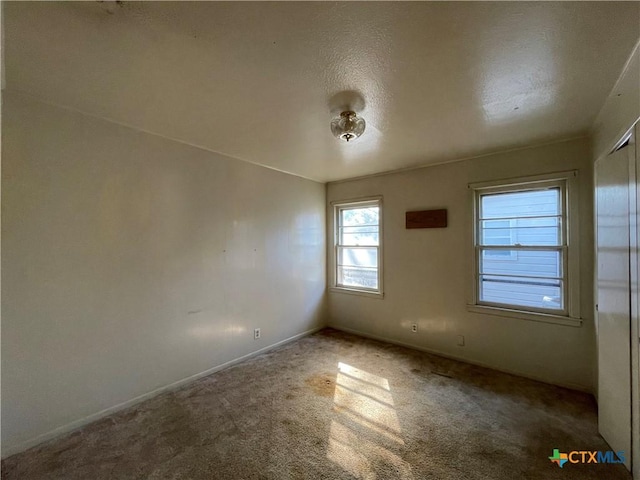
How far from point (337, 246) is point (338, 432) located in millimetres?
2752

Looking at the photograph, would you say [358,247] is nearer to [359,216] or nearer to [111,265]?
[359,216]

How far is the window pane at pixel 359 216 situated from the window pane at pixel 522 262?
4.92 feet

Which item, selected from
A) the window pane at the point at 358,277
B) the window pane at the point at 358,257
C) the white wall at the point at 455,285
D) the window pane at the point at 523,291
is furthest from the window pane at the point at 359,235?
the window pane at the point at 523,291

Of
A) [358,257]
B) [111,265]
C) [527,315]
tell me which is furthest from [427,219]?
[111,265]

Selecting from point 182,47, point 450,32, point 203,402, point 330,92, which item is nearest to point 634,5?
point 450,32

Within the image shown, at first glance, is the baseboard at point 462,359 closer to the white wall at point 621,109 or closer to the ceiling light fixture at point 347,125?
the white wall at point 621,109

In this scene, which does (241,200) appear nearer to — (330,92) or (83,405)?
(330,92)

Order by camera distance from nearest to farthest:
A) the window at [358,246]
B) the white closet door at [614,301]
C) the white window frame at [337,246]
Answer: the white closet door at [614,301] → the white window frame at [337,246] → the window at [358,246]

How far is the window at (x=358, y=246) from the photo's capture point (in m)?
3.94

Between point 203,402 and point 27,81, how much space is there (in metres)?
2.61

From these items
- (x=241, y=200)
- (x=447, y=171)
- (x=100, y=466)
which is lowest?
(x=100, y=466)

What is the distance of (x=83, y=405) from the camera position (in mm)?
2012

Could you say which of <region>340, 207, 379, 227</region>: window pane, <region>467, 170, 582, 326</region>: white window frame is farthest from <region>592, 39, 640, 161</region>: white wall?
<region>340, 207, 379, 227</region>: window pane

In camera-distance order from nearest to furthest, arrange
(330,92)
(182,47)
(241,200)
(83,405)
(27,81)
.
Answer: (182,47), (27,81), (330,92), (83,405), (241,200)
